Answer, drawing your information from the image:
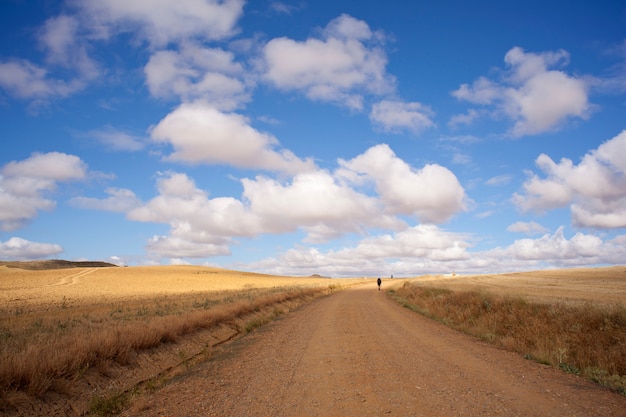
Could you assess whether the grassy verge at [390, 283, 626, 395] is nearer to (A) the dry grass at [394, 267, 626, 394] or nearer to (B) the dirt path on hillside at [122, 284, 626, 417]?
(A) the dry grass at [394, 267, 626, 394]

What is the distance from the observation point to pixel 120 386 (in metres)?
8.23

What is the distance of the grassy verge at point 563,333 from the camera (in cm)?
939

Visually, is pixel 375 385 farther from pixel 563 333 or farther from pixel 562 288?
pixel 562 288

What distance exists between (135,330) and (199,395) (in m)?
4.87

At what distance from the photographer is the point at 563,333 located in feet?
39.3

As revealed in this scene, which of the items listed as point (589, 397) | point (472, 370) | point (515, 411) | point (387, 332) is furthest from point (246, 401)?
point (387, 332)

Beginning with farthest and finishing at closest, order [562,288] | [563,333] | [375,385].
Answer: [562,288] < [563,333] < [375,385]

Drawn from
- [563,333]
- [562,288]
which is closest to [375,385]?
[563,333]

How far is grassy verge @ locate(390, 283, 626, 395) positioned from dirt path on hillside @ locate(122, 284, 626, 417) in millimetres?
582

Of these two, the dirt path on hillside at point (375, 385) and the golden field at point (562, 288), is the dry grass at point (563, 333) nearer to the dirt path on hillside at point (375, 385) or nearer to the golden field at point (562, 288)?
the dirt path on hillside at point (375, 385)

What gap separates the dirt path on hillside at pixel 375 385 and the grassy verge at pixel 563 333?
582mm

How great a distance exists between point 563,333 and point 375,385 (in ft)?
24.6

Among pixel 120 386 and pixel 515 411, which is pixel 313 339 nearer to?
pixel 120 386

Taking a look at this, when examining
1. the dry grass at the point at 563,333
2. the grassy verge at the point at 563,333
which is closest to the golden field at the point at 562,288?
the grassy verge at the point at 563,333
